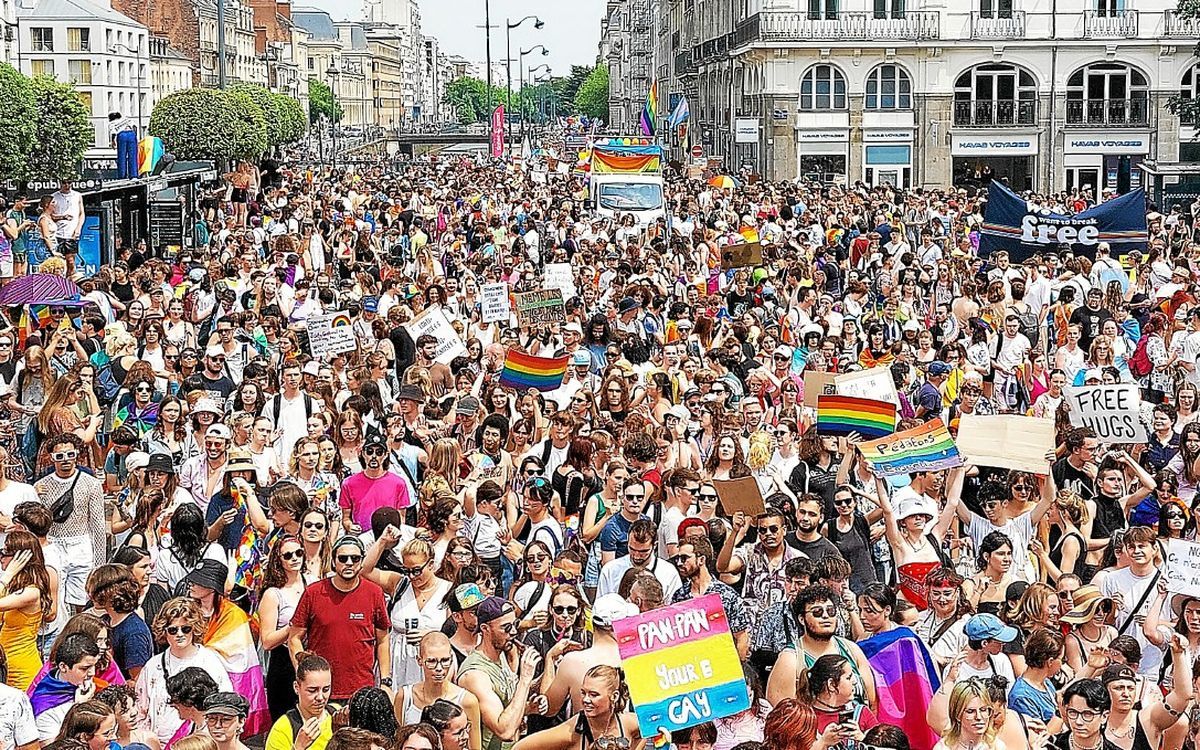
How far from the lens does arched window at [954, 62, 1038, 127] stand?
5588 centimetres

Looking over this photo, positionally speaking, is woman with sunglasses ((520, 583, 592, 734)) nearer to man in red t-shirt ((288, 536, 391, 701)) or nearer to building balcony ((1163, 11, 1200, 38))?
man in red t-shirt ((288, 536, 391, 701))

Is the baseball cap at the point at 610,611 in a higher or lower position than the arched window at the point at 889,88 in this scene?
lower

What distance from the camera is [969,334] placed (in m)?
15.5

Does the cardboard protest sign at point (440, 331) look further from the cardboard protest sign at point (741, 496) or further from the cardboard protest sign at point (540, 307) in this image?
the cardboard protest sign at point (741, 496)

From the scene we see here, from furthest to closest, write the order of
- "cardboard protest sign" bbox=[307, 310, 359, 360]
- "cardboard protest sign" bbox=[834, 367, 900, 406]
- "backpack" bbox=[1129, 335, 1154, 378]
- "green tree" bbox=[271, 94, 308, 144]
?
"green tree" bbox=[271, 94, 308, 144] → "backpack" bbox=[1129, 335, 1154, 378] → "cardboard protest sign" bbox=[307, 310, 359, 360] → "cardboard protest sign" bbox=[834, 367, 900, 406]

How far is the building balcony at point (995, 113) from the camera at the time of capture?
55781 millimetres

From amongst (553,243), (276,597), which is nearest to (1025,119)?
(553,243)

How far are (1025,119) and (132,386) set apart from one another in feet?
153

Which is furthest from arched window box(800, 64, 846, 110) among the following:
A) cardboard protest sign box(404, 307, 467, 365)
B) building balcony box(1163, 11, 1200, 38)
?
cardboard protest sign box(404, 307, 467, 365)

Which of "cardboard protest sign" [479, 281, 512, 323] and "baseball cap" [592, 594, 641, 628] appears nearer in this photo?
"baseball cap" [592, 594, 641, 628]

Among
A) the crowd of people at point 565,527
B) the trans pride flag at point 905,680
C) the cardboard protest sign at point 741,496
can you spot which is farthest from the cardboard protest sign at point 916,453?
the trans pride flag at point 905,680

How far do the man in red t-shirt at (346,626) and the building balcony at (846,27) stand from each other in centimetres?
4895

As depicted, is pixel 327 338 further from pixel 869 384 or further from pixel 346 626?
pixel 346 626

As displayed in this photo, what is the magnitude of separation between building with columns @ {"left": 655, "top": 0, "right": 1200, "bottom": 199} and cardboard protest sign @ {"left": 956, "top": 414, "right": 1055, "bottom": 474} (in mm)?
45197
